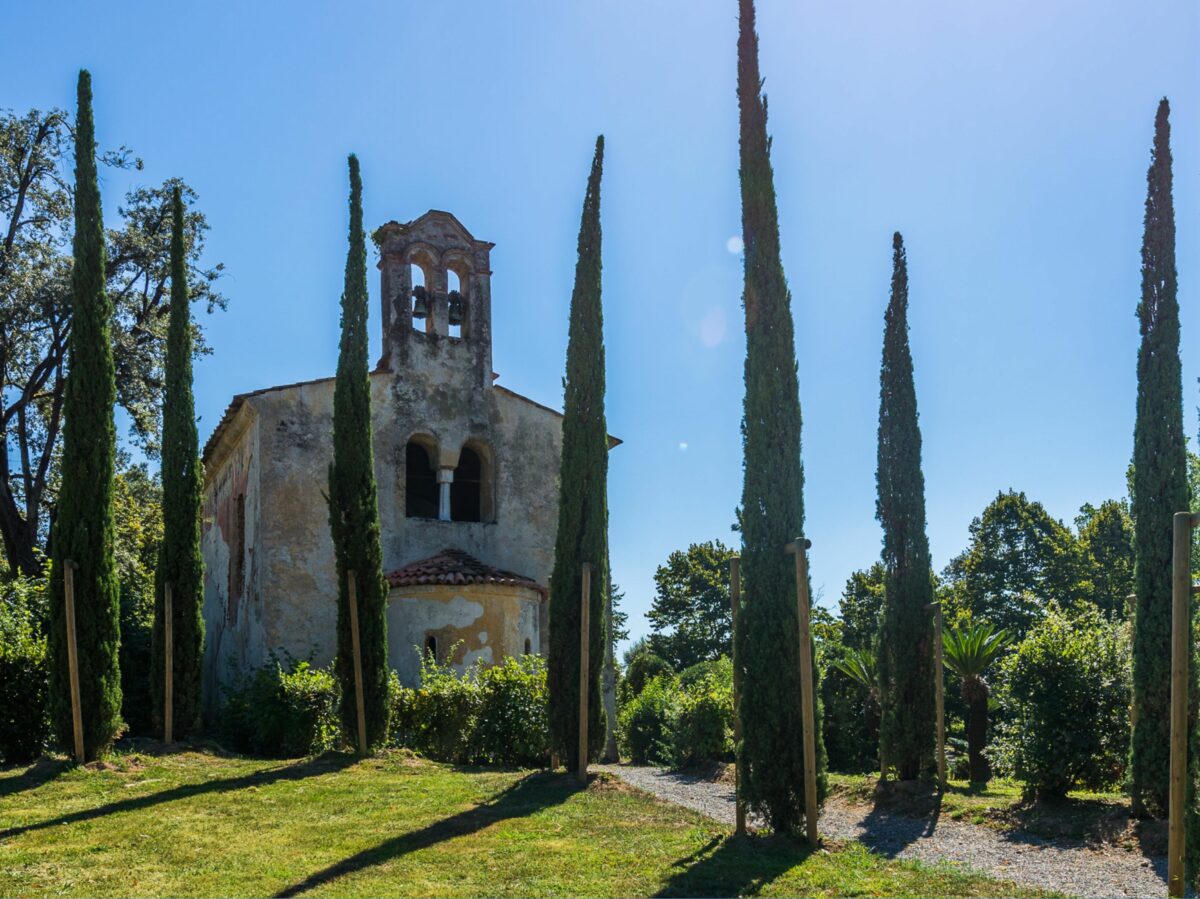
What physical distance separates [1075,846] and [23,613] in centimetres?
1676

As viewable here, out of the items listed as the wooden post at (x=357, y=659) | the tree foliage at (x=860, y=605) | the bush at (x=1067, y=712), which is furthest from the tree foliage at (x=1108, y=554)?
the wooden post at (x=357, y=659)

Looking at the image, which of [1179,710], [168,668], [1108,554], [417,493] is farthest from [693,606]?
[1179,710]

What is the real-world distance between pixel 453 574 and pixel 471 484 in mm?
4756

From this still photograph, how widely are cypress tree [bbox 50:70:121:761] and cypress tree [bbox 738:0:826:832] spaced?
9.60 meters

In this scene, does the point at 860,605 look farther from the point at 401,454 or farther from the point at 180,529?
the point at 180,529

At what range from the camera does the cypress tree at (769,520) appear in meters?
11.4

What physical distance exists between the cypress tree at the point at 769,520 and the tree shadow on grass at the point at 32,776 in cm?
921

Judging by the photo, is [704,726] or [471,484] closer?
[704,726]

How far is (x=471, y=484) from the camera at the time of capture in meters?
26.8

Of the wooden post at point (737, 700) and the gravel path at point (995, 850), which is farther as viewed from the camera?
the wooden post at point (737, 700)

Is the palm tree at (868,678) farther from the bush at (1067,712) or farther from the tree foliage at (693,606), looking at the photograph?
the tree foliage at (693,606)

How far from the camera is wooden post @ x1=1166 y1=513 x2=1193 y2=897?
7496 millimetres

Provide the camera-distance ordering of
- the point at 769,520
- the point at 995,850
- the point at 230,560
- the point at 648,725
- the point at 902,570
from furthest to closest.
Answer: the point at 230,560
the point at 648,725
the point at 902,570
the point at 769,520
the point at 995,850

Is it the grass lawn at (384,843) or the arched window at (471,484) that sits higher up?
the arched window at (471,484)
